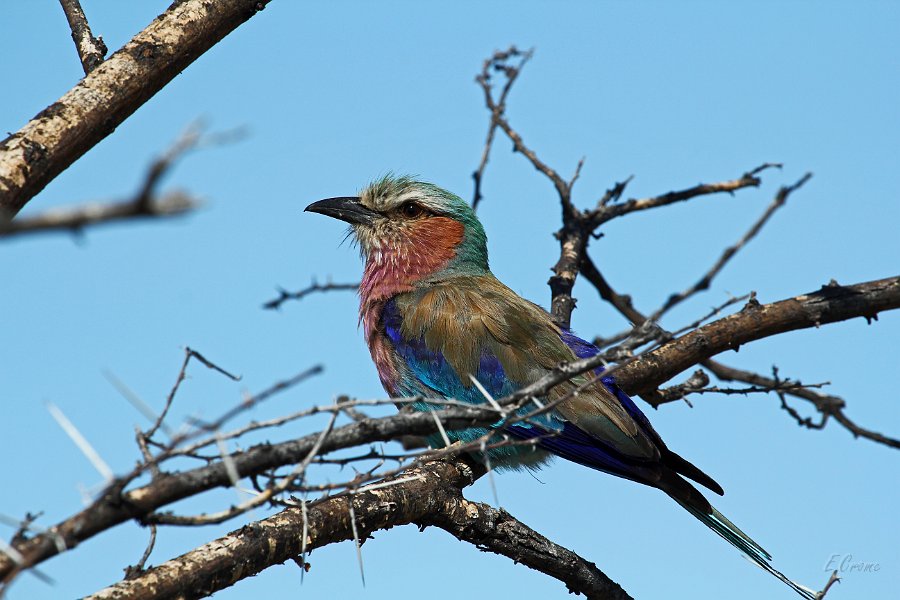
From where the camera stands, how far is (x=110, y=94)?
363 centimetres

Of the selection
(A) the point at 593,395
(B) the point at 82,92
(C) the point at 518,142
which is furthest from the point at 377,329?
(B) the point at 82,92

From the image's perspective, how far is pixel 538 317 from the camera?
17.5 ft

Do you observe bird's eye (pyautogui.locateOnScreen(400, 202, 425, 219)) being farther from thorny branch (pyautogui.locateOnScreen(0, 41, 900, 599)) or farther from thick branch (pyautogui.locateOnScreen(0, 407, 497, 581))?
thick branch (pyautogui.locateOnScreen(0, 407, 497, 581))

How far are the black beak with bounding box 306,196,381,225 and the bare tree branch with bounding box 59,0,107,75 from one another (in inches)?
93.6

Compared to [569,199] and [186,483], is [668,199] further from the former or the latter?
[186,483]

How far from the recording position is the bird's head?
19.3 feet

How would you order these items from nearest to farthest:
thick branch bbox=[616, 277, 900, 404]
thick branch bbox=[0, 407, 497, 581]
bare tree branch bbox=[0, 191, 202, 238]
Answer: bare tree branch bbox=[0, 191, 202, 238] → thick branch bbox=[0, 407, 497, 581] → thick branch bbox=[616, 277, 900, 404]

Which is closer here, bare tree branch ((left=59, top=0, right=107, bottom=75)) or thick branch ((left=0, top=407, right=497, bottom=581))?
thick branch ((left=0, top=407, right=497, bottom=581))

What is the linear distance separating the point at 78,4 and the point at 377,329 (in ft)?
7.86

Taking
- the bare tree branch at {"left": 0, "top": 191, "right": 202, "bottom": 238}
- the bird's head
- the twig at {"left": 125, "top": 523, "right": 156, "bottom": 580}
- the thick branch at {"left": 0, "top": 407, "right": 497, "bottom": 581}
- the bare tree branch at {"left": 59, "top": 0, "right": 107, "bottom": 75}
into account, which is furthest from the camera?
the bird's head

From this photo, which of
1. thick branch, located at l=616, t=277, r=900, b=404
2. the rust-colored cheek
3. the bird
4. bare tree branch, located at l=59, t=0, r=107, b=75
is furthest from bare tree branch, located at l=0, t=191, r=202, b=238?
the rust-colored cheek

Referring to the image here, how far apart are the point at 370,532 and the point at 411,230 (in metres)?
2.68

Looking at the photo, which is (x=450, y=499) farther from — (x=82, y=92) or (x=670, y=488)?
(x=82, y=92)

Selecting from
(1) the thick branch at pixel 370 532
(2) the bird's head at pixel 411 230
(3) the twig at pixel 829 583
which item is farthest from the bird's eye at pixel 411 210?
(3) the twig at pixel 829 583
